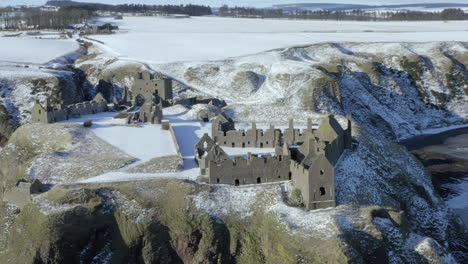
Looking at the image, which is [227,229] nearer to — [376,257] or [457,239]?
[376,257]

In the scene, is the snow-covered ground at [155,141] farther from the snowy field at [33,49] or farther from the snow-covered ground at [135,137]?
the snowy field at [33,49]

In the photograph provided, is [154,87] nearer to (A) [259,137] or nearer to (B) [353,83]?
(A) [259,137]

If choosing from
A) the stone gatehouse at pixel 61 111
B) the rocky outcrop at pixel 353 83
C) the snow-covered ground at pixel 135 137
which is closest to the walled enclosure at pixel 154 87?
the stone gatehouse at pixel 61 111

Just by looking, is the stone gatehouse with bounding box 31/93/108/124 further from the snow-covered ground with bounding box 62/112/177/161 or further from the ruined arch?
the ruined arch

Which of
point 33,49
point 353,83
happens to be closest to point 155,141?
point 353,83

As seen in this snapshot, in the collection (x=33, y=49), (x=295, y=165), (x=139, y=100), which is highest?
(x=33, y=49)

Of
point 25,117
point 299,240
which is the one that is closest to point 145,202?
point 299,240

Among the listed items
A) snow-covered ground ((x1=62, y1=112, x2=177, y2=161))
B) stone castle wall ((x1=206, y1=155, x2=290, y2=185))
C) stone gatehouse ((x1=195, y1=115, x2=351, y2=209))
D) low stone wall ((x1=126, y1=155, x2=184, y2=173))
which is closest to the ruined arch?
snow-covered ground ((x1=62, y1=112, x2=177, y2=161))
